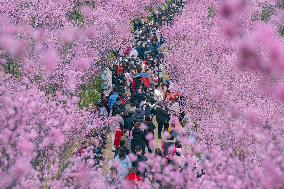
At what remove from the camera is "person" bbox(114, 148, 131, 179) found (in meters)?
13.8

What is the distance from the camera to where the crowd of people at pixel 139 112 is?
14391 mm

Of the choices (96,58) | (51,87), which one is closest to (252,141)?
(51,87)

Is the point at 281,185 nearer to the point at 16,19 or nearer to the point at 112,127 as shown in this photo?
the point at 112,127

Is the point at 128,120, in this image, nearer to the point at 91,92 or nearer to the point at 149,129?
the point at 149,129

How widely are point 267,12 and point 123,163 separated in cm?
3007

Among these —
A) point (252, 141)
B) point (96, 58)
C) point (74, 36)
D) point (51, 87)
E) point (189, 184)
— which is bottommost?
point (189, 184)

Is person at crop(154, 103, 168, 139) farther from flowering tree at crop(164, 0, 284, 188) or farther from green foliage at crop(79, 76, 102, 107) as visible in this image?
green foliage at crop(79, 76, 102, 107)

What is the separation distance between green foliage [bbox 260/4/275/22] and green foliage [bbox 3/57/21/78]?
74.5 feet

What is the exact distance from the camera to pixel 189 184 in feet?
42.2

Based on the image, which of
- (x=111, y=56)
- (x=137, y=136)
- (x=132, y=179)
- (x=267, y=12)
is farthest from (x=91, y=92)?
(x=267, y=12)

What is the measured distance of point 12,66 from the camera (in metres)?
22.9

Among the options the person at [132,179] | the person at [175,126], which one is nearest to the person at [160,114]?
the person at [175,126]

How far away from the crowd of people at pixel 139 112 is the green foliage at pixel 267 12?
14234 millimetres

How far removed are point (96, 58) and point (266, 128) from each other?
10625 millimetres
